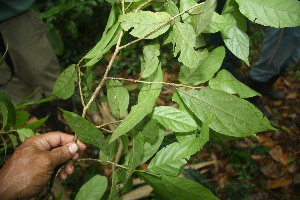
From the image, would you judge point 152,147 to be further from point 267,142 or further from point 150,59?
point 267,142

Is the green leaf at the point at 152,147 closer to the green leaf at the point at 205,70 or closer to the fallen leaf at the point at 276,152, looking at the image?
the green leaf at the point at 205,70

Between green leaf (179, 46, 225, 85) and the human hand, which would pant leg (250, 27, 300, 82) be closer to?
green leaf (179, 46, 225, 85)

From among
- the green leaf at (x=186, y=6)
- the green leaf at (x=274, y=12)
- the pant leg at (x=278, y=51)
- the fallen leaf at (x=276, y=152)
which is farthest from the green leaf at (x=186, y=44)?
the fallen leaf at (x=276, y=152)

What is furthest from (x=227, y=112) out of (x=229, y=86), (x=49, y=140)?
(x=49, y=140)

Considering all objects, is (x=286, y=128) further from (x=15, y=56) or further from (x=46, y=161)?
(x=15, y=56)

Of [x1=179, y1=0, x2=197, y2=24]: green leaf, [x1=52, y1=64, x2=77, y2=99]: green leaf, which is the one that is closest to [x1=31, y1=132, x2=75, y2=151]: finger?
[x1=52, y1=64, x2=77, y2=99]: green leaf

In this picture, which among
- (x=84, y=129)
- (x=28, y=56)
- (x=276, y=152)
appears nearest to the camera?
(x=84, y=129)

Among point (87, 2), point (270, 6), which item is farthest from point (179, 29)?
point (87, 2)

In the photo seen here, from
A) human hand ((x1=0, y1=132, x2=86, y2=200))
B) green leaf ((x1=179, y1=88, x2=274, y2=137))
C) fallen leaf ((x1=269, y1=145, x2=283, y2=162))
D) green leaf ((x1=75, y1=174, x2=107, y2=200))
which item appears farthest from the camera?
fallen leaf ((x1=269, y1=145, x2=283, y2=162))
